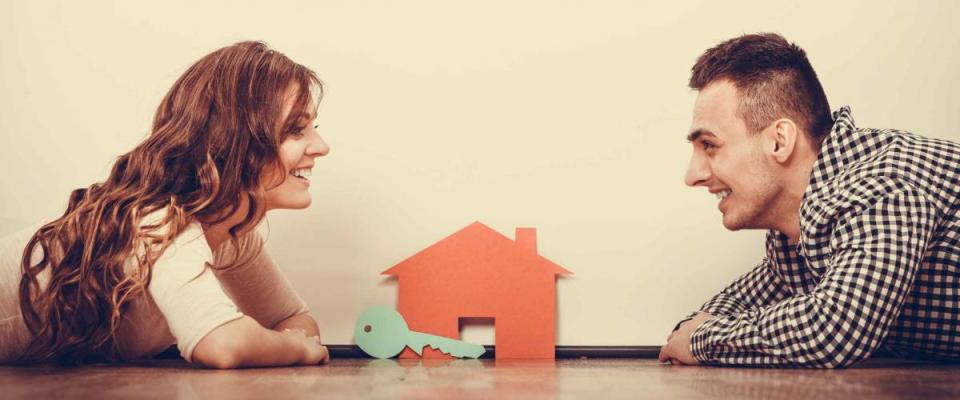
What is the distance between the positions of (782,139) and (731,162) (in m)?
0.10

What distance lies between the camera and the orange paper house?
1.72m

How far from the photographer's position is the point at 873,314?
3.81 ft

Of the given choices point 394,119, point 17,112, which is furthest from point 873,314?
point 17,112

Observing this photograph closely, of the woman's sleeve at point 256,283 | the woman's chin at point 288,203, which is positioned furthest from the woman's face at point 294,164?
the woman's sleeve at point 256,283

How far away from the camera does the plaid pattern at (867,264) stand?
1.17 metres

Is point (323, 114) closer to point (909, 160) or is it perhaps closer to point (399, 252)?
point (399, 252)

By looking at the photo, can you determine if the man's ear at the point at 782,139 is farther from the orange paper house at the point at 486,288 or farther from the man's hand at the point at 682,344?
the orange paper house at the point at 486,288

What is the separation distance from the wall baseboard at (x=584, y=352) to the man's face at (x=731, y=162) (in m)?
0.37

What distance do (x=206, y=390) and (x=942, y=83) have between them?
169cm

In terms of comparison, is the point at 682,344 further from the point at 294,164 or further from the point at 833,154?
the point at 294,164

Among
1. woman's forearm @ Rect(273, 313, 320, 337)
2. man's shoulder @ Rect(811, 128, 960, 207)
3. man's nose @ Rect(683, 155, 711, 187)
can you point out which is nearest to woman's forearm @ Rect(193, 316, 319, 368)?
woman's forearm @ Rect(273, 313, 320, 337)

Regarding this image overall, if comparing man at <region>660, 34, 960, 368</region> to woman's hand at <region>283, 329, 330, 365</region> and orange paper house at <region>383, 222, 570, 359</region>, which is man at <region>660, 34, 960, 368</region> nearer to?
orange paper house at <region>383, 222, 570, 359</region>

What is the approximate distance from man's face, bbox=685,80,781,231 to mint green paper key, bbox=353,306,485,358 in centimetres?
57

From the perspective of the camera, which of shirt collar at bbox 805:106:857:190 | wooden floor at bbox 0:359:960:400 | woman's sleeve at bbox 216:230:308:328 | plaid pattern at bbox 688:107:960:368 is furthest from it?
woman's sleeve at bbox 216:230:308:328
